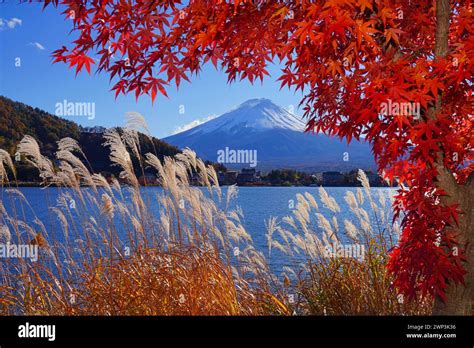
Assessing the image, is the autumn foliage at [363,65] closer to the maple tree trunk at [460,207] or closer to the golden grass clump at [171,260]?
the maple tree trunk at [460,207]

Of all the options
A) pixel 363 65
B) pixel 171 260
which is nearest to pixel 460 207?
pixel 363 65

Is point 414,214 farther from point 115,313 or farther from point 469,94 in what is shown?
point 115,313

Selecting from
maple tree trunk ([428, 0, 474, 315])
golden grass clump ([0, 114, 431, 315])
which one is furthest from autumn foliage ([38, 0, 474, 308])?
golden grass clump ([0, 114, 431, 315])

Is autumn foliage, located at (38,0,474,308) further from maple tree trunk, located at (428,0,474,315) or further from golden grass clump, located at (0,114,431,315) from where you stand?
golden grass clump, located at (0,114,431,315)

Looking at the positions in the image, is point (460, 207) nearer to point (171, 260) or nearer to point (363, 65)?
point (363, 65)

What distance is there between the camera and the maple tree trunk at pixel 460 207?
9.71 feet

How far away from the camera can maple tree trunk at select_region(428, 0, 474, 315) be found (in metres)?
2.96

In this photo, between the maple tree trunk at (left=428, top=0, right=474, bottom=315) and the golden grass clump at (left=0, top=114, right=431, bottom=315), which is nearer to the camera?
the maple tree trunk at (left=428, top=0, right=474, bottom=315)

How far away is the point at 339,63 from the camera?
8.89 feet

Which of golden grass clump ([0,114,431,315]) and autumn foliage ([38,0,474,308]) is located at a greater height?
autumn foliage ([38,0,474,308])

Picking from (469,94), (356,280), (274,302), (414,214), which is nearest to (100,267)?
(274,302)

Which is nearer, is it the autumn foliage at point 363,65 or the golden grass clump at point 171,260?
the autumn foliage at point 363,65

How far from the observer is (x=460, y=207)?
302 cm

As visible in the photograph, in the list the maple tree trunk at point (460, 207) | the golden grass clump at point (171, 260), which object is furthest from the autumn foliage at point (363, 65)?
the golden grass clump at point (171, 260)
